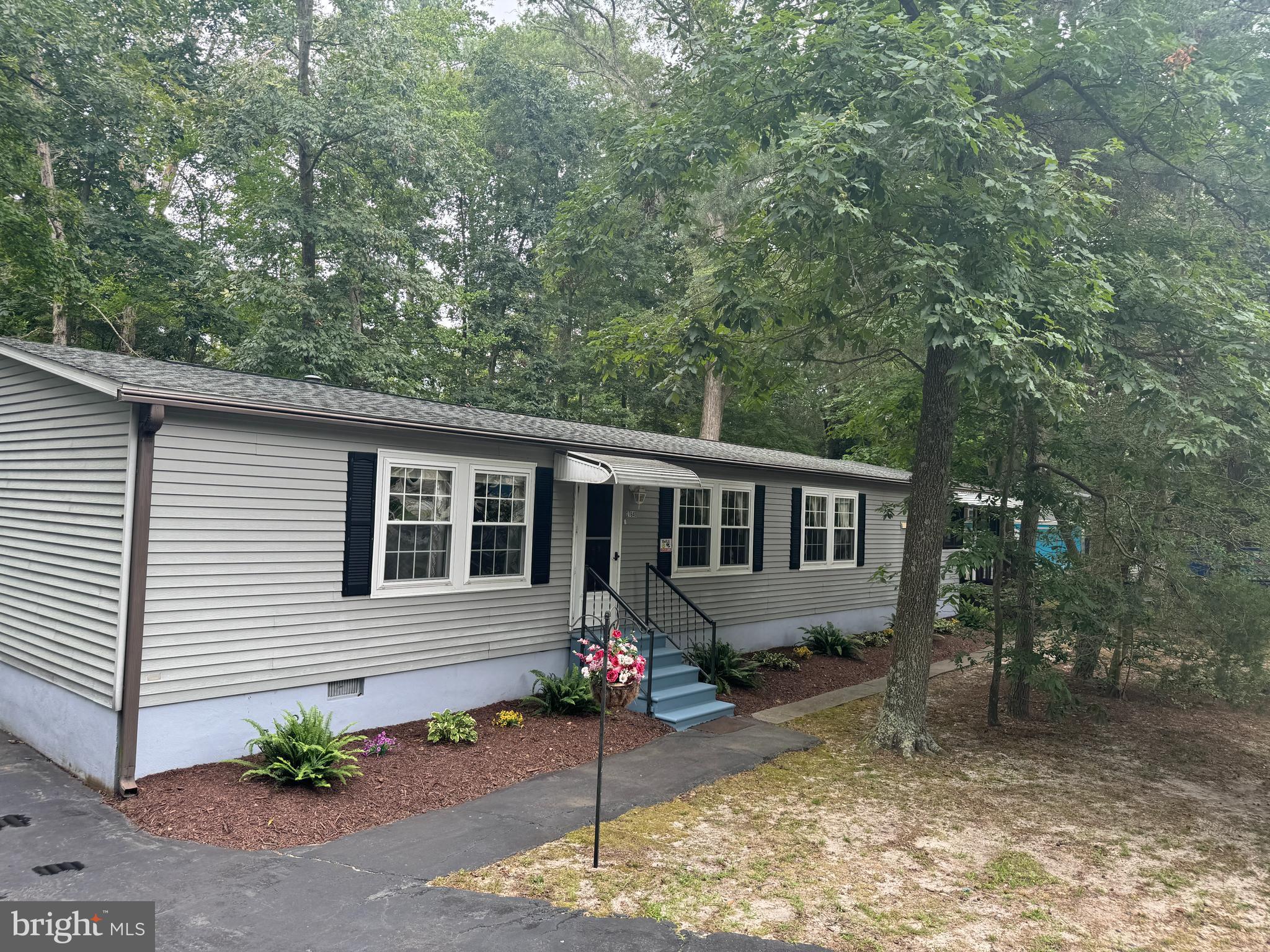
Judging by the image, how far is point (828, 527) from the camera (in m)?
14.1

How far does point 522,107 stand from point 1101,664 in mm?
19688

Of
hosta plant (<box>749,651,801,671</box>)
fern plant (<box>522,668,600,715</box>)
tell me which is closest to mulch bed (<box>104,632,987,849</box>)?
fern plant (<box>522,668,600,715</box>)

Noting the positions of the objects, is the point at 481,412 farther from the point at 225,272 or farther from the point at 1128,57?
the point at 225,272

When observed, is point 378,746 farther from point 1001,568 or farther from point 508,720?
point 1001,568

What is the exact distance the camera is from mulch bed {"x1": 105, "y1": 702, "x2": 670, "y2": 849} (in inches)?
217

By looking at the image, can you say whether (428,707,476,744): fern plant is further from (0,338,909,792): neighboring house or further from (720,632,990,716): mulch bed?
(720,632,990,716): mulch bed

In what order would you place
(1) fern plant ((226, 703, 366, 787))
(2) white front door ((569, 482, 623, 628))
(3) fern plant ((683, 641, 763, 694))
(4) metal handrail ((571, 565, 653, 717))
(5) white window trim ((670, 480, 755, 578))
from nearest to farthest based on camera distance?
(1) fern plant ((226, 703, 366, 787)), (4) metal handrail ((571, 565, 653, 717)), (2) white front door ((569, 482, 623, 628)), (3) fern plant ((683, 641, 763, 694)), (5) white window trim ((670, 480, 755, 578))

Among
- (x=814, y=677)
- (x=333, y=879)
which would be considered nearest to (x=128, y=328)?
(x=814, y=677)

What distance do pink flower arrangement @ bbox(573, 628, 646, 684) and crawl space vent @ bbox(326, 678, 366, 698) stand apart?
2105mm

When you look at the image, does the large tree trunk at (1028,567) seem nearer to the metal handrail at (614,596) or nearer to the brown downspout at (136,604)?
the metal handrail at (614,596)

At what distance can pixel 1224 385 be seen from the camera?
25.5ft

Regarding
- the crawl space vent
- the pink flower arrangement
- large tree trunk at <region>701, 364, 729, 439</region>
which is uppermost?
large tree trunk at <region>701, 364, 729, 439</region>

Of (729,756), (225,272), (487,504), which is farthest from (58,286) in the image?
(729,756)

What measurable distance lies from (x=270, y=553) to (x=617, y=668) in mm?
3244
